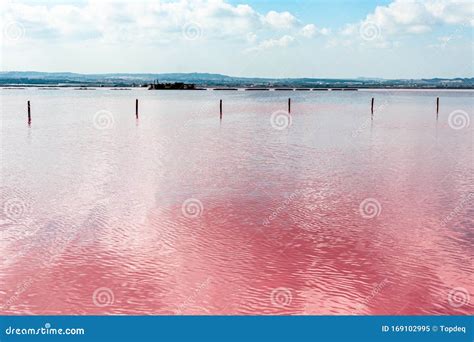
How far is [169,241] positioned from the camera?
14750mm

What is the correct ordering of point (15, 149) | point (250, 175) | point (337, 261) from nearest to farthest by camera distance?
1. point (337, 261)
2. point (250, 175)
3. point (15, 149)

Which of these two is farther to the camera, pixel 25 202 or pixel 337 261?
pixel 25 202

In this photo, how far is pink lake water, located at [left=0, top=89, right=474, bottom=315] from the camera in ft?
36.4

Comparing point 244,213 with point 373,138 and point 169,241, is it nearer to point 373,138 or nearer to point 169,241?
point 169,241

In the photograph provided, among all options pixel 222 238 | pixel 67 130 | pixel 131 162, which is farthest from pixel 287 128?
pixel 222 238

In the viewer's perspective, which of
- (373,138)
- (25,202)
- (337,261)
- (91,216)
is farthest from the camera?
(373,138)

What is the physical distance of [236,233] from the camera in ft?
51.2

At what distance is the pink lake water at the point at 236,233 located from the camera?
36.4 ft

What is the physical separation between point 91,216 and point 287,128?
34.7m

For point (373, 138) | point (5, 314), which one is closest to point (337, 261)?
point (5, 314)

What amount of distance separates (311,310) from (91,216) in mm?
9271

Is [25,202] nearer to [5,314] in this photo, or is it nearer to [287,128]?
[5,314]

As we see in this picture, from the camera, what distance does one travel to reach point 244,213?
58.6ft

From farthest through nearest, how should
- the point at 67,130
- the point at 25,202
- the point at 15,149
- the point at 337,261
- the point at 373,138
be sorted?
the point at 67,130
the point at 373,138
the point at 15,149
the point at 25,202
the point at 337,261
